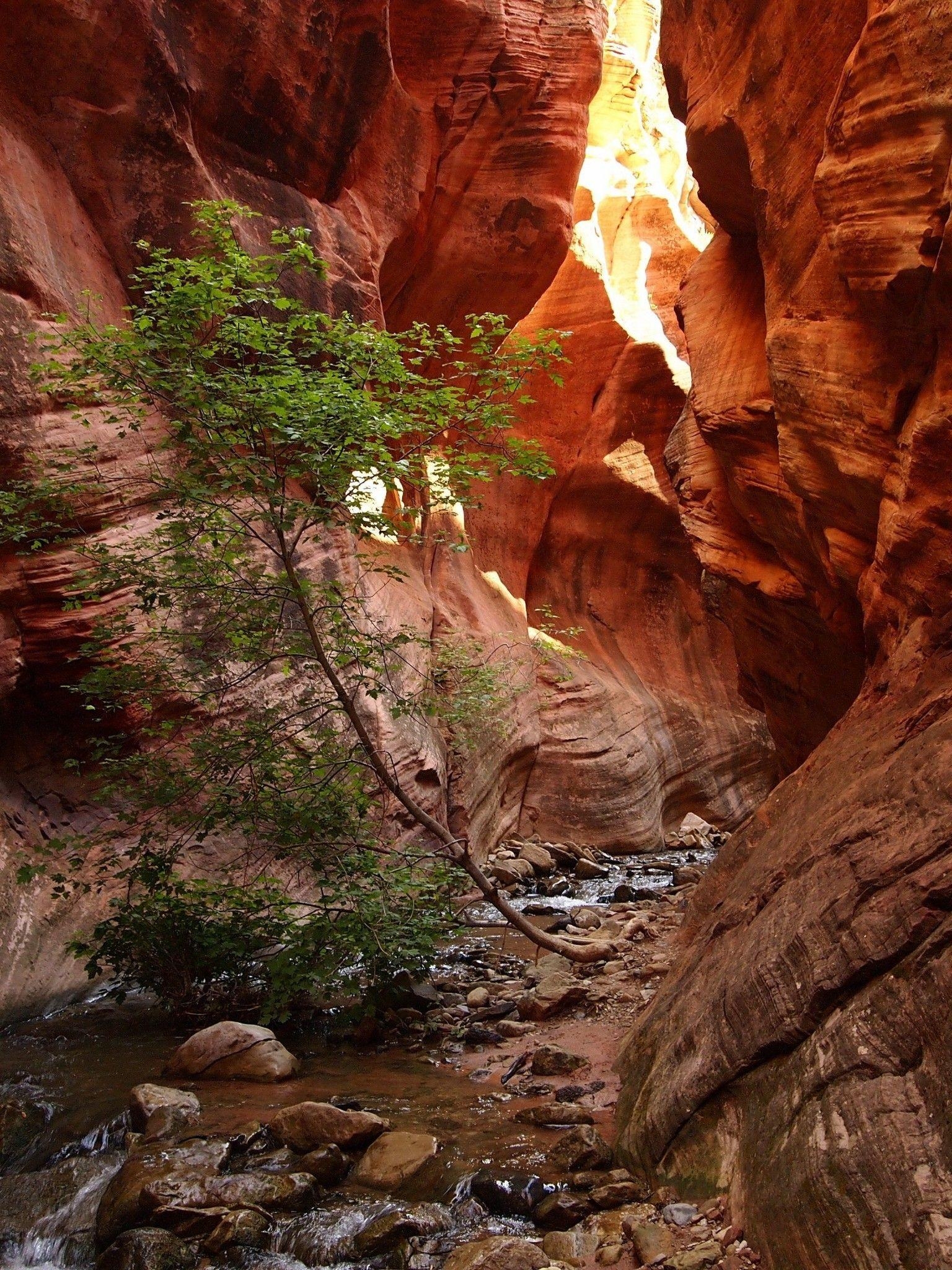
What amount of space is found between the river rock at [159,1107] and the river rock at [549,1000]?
2703 mm

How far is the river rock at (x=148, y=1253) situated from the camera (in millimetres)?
4285

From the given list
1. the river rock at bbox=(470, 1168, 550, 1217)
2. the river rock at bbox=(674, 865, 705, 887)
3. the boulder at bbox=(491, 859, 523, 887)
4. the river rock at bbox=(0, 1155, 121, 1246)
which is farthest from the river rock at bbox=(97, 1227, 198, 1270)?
the river rock at bbox=(674, 865, 705, 887)

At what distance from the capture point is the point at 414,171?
1612 centimetres

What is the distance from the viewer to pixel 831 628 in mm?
7965

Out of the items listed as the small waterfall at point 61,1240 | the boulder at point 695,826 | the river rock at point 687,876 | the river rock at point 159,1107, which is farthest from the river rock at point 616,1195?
the boulder at point 695,826

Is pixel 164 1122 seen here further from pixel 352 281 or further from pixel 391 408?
pixel 352 281

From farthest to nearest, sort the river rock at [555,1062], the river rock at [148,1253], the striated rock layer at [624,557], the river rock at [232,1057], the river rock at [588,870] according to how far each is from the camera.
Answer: the striated rock layer at [624,557], the river rock at [588,870], the river rock at [232,1057], the river rock at [555,1062], the river rock at [148,1253]

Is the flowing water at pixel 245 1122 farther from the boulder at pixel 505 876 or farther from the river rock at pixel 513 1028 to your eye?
the boulder at pixel 505 876

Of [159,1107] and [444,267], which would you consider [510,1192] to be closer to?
[159,1107]

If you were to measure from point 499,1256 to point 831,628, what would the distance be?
5.53 meters

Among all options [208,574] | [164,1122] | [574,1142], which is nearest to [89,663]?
[208,574]

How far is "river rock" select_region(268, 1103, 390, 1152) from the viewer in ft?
17.4

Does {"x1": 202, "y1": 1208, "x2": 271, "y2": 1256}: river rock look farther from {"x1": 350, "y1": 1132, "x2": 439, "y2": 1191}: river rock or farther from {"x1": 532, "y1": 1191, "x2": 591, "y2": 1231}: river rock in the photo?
{"x1": 532, "y1": 1191, "x2": 591, "y2": 1231}: river rock

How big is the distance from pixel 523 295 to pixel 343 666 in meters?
12.9
